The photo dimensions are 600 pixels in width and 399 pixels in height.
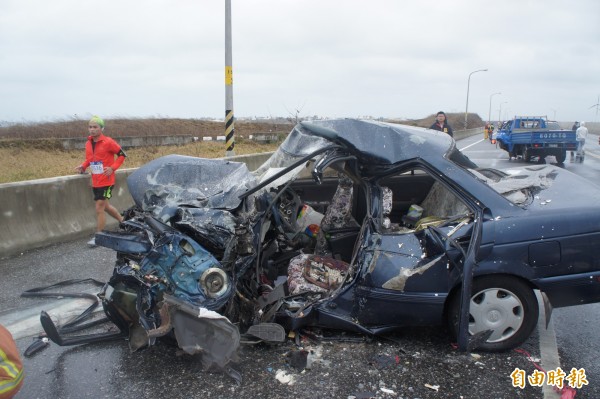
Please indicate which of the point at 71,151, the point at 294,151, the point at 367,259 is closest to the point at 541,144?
the point at 294,151

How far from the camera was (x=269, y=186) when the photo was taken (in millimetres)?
3824

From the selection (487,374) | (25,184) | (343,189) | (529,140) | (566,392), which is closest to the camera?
(566,392)

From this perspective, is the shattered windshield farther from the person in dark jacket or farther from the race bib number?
the person in dark jacket

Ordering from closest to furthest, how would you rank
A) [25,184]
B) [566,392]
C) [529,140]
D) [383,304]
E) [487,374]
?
[566,392] < [487,374] < [383,304] < [25,184] < [529,140]

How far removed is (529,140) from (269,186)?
54.2 feet

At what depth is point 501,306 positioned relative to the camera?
3219mm

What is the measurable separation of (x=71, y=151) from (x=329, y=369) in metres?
25.0

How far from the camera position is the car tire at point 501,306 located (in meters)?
3.21

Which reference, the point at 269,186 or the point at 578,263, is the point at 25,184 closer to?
the point at 269,186

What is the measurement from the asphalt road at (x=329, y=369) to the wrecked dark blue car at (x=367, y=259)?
14 cm

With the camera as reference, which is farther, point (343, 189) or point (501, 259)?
point (343, 189)

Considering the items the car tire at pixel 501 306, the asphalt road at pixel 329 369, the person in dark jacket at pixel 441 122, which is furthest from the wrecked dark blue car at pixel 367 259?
the person in dark jacket at pixel 441 122

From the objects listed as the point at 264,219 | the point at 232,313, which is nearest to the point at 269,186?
the point at 264,219

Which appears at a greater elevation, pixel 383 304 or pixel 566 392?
pixel 383 304
